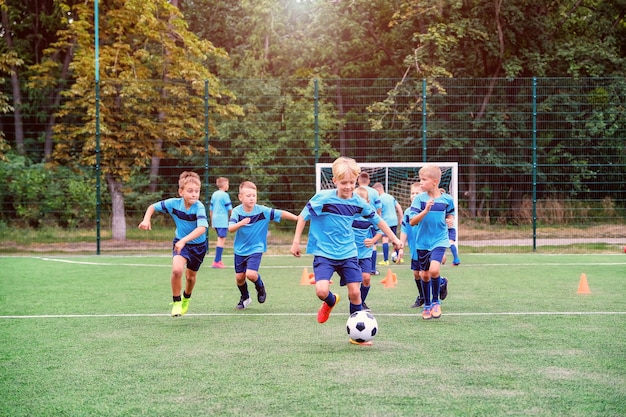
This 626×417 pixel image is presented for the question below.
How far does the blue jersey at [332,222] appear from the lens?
761 cm

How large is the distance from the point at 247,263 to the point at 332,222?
248 cm

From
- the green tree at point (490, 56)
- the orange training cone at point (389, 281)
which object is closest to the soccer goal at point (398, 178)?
the green tree at point (490, 56)

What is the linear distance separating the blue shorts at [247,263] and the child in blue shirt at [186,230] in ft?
2.36

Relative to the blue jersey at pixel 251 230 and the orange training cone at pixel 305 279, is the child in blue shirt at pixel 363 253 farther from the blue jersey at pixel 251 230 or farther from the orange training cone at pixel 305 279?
the orange training cone at pixel 305 279

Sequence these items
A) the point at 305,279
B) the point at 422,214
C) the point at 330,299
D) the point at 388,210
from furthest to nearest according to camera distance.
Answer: the point at 388,210
the point at 305,279
the point at 422,214
the point at 330,299

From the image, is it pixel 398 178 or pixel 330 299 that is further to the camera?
pixel 398 178

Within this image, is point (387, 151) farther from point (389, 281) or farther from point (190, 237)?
point (190, 237)

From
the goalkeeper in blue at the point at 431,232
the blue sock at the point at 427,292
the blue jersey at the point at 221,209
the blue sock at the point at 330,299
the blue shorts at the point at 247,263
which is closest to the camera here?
the blue sock at the point at 330,299

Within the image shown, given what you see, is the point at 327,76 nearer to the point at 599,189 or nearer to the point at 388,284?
the point at 599,189

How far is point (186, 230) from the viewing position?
30.2 feet

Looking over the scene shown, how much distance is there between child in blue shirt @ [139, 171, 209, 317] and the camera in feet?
29.4

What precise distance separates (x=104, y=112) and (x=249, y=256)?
12.9 meters

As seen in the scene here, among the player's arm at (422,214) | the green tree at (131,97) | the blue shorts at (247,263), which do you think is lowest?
the blue shorts at (247,263)

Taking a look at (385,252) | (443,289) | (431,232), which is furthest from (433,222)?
(385,252)
